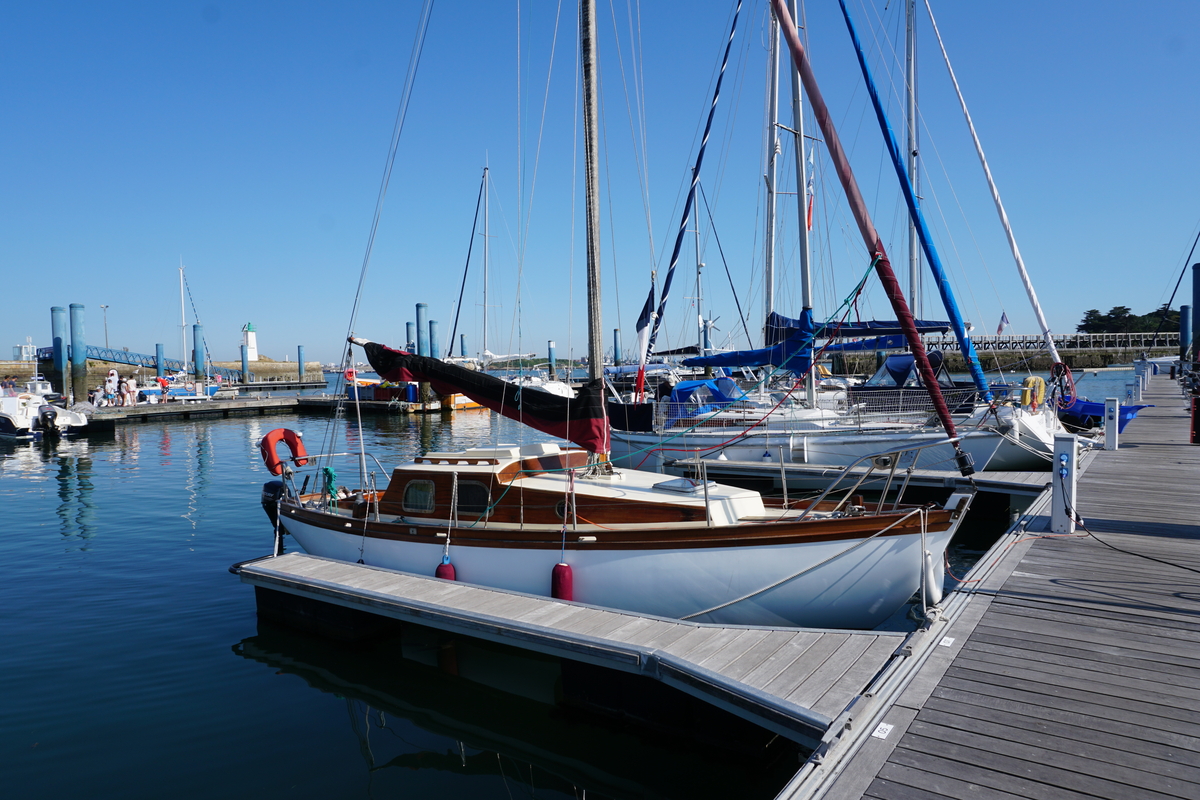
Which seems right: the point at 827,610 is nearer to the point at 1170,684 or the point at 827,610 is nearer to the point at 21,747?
the point at 1170,684

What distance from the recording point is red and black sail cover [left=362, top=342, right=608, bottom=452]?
29.8 ft

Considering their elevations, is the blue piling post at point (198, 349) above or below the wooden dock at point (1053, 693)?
above

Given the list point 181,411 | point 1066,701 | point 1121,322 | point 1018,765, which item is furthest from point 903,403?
point 1121,322

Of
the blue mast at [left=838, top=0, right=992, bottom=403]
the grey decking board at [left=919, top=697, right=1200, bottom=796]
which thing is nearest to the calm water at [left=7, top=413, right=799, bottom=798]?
the grey decking board at [left=919, top=697, right=1200, bottom=796]

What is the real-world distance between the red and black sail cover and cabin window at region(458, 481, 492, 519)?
1.01 meters

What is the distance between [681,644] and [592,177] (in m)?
5.87

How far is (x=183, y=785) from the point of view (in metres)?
6.09

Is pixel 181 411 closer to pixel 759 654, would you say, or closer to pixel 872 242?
pixel 872 242

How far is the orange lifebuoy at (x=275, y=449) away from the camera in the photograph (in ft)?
36.9

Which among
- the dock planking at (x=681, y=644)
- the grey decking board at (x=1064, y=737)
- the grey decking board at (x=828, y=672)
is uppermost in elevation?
the grey decking board at (x=1064, y=737)

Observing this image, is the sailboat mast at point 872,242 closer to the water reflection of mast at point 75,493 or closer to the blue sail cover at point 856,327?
the blue sail cover at point 856,327

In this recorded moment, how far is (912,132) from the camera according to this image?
73.5 ft

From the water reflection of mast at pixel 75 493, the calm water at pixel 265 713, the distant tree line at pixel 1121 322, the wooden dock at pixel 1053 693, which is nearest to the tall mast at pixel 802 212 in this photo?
the wooden dock at pixel 1053 693

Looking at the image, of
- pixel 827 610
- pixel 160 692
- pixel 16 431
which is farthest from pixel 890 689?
pixel 16 431
